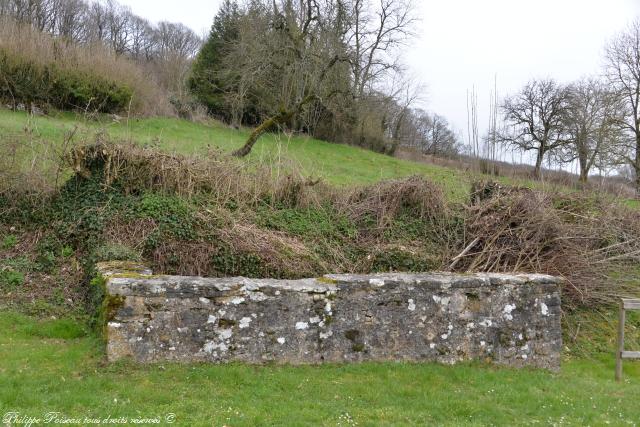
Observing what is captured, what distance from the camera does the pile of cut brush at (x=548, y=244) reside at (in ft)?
33.1

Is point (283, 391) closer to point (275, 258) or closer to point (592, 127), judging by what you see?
point (275, 258)

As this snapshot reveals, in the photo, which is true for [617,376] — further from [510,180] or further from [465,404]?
[510,180]

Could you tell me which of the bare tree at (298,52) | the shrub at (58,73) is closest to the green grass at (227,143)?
the shrub at (58,73)

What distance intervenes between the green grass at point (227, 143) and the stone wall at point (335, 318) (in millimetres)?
4793

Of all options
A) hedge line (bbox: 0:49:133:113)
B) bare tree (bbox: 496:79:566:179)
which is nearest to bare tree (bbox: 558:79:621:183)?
bare tree (bbox: 496:79:566:179)

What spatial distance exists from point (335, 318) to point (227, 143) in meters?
15.3

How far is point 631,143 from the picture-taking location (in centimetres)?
2686

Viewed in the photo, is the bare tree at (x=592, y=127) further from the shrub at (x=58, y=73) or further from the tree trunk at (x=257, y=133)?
the shrub at (x=58, y=73)

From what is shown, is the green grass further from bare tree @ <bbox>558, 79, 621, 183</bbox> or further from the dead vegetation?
bare tree @ <bbox>558, 79, 621, 183</bbox>

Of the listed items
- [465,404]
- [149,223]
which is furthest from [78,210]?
[465,404]

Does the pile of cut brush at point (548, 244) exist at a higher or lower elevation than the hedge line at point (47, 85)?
lower

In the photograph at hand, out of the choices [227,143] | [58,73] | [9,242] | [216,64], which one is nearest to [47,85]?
[58,73]

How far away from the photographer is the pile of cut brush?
33.1 ft

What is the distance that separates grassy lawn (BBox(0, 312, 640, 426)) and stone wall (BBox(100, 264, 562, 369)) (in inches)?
8.4
